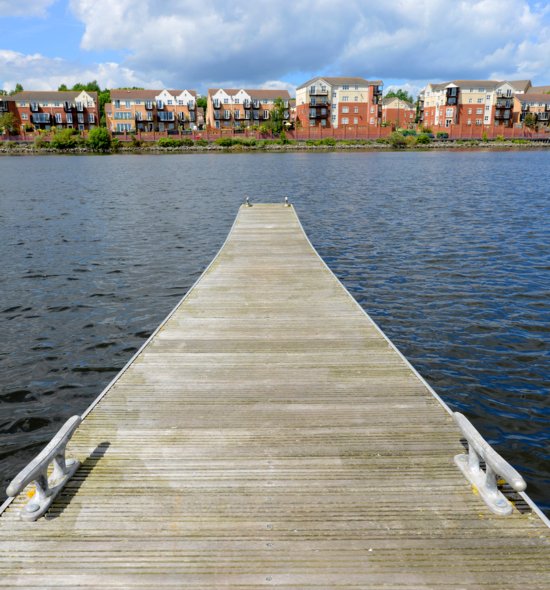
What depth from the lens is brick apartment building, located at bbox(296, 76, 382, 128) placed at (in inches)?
4498

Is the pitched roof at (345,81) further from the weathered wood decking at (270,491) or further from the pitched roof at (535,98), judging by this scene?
the weathered wood decking at (270,491)

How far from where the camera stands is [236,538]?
4070 millimetres

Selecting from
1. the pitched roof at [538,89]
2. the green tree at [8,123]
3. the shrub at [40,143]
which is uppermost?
the pitched roof at [538,89]

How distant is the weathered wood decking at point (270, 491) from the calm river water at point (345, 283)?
92.8 inches

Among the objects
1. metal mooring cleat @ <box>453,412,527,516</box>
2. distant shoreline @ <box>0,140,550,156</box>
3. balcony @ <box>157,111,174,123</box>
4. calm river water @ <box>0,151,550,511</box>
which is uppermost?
balcony @ <box>157,111,174,123</box>

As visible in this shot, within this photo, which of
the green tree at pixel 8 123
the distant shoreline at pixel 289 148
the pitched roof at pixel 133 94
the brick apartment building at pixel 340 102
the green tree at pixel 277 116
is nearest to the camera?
the distant shoreline at pixel 289 148

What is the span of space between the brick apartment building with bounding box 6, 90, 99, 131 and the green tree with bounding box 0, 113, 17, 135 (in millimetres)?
3254

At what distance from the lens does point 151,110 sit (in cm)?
11556

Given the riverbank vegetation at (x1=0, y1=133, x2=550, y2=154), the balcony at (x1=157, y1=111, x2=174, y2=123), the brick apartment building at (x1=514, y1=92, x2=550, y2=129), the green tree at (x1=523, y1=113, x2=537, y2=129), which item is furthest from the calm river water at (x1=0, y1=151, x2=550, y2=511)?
the brick apartment building at (x1=514, y1=92, x2=550, y2=129)

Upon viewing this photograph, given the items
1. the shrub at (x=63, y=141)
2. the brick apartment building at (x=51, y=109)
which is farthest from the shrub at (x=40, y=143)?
the brick apartment building at (x=51, y=109)

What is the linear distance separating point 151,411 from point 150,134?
11300 cm

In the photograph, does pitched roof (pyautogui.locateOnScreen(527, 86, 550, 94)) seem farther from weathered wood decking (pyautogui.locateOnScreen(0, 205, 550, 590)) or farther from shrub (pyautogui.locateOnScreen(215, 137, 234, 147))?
weathered wood decking (pyautogui.locateOnScreen(0, 205, 550, 590))

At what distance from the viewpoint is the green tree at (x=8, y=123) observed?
108 metres

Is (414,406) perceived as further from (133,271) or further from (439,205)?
(439,205)
